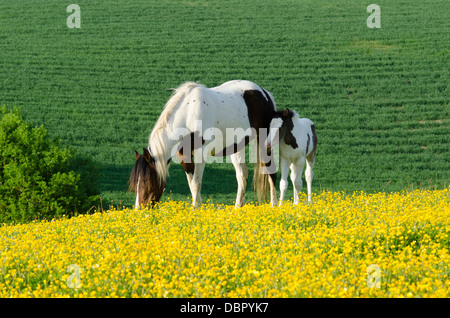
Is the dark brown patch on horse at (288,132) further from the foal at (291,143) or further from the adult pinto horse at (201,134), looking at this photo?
the adult pinto horse at (201,134)

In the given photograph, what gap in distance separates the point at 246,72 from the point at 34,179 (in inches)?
1091

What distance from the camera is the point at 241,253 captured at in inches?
278

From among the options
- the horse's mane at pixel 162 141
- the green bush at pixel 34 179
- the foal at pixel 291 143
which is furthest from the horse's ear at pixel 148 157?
the green bush at pixel 34 179

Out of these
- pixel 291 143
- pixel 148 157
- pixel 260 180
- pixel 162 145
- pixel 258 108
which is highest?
pixel 258 108

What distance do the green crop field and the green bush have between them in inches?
333

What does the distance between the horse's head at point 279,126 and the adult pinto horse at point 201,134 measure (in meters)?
0.14

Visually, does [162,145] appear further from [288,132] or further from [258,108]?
[288,132]

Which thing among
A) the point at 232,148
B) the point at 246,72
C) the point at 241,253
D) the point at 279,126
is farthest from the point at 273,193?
the point at 246,72

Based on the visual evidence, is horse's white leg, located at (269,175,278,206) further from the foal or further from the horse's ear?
the horse's ear

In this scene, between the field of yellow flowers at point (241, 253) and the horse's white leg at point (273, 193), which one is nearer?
the field of yellow flowers at point (241, 253)

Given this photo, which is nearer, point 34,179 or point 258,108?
point 258,108

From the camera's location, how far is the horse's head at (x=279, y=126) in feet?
40.3

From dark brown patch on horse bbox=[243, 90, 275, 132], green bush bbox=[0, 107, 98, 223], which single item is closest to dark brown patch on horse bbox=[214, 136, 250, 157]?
dark brown patch on horse bbox=[243, 90, 275, 132]

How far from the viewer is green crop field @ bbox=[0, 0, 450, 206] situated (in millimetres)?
29122
